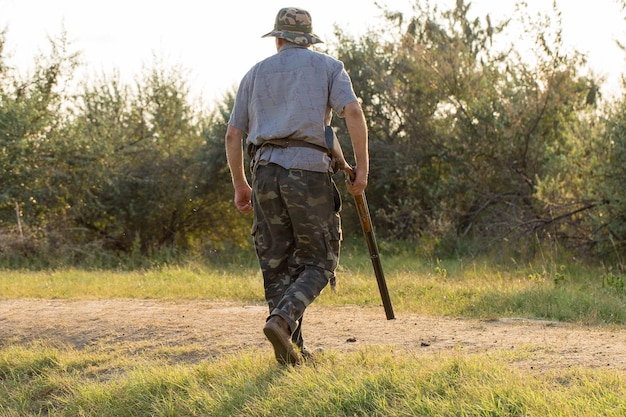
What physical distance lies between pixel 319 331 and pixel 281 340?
2037 millimetres

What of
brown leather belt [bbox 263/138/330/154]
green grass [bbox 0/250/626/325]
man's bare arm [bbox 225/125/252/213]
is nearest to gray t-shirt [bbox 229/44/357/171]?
brown leather belt [bbox 263/138/330/154]

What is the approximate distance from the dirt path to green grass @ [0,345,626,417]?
44 cm

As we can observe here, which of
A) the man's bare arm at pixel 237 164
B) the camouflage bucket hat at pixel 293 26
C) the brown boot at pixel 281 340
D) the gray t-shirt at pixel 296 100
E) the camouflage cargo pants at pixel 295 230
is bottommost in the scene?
the brown boot at pixel 281 340

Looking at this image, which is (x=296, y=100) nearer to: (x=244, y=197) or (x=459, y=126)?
(x=244, y=197)

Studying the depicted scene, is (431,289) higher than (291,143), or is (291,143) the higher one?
(291,143)

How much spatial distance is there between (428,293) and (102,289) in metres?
4.30

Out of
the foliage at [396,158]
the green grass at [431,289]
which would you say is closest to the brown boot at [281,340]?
the green grass at [431,289]

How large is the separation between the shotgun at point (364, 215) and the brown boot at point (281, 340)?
108cm

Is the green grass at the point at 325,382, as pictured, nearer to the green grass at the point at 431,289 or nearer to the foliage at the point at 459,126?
the green grass at the point at 431,289

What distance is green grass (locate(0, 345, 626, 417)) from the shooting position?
3.87 metres

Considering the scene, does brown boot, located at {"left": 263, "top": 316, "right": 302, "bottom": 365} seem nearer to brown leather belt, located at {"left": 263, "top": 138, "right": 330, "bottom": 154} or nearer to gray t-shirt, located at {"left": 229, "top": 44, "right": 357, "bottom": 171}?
gray t-shirt, located at {"left": 229, "top": 44, "right": 357, "bottom": 171}

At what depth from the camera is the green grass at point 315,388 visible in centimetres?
387

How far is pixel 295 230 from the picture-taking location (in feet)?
16.3

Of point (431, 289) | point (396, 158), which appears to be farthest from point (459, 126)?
point (431, 289)
